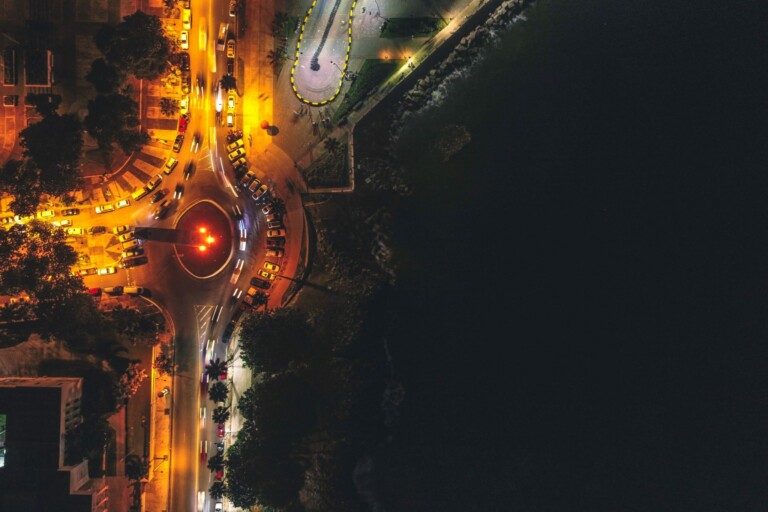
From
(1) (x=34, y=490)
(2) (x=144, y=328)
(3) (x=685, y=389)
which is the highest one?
(2) (x=144, y=328)

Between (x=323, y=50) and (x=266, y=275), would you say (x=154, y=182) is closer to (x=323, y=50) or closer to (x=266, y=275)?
(x=266, y=275)

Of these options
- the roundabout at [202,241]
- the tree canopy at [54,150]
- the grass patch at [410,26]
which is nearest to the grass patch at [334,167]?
the roundabout at [202,241]

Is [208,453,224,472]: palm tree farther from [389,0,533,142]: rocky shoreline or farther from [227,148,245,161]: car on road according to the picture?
[389,0,533,142]: rocky shoreline

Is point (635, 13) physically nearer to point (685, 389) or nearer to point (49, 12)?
point (685, 389)

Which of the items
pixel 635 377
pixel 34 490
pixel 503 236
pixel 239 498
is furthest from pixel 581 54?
pixel 34 490

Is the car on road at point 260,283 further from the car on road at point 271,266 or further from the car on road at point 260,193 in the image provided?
the car on road at point 260,193

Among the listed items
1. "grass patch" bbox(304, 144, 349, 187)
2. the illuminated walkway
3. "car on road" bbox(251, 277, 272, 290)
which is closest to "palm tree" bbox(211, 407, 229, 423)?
"car on road" bbox(251, 277, 272, 290)
